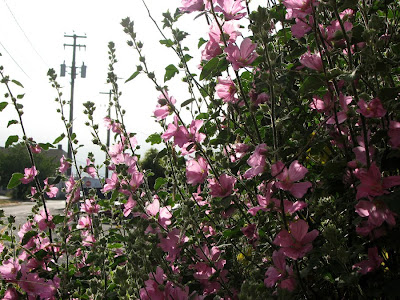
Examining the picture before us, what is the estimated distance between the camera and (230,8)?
1.19 metres

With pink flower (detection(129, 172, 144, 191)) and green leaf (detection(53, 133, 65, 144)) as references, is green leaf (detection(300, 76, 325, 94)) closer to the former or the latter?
pink flower (detection(129, 172, 144, 191))

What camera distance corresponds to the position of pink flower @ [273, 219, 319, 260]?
3.31ft

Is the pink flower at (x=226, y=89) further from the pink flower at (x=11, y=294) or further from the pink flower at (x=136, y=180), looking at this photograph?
the pink flower at (x=11, y=294)

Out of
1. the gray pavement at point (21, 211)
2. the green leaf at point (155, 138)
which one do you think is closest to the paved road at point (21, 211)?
the gray pavement at point (21, 211)

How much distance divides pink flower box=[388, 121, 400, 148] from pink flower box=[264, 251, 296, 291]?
398 mm

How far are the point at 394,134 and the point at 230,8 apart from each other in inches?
22.8

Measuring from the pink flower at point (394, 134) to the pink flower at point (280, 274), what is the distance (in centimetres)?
40

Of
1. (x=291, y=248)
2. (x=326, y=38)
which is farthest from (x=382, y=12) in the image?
(x=291, y=248)

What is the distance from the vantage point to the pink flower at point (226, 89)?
4.21ft

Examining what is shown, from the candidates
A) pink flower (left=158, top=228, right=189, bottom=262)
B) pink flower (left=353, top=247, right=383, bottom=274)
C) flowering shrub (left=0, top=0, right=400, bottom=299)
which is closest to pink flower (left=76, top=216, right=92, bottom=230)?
flowering shrub (left=0, top=0, right=400, bottom=299)

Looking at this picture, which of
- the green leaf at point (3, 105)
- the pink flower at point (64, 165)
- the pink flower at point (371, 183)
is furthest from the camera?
the pink flower at point (64, 165)

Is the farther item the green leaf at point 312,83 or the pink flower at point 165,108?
the pink flower at point 165,108

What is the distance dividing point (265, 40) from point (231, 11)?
0.31 meters

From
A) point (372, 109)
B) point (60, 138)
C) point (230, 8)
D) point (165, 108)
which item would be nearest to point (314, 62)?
point (372, 109)
